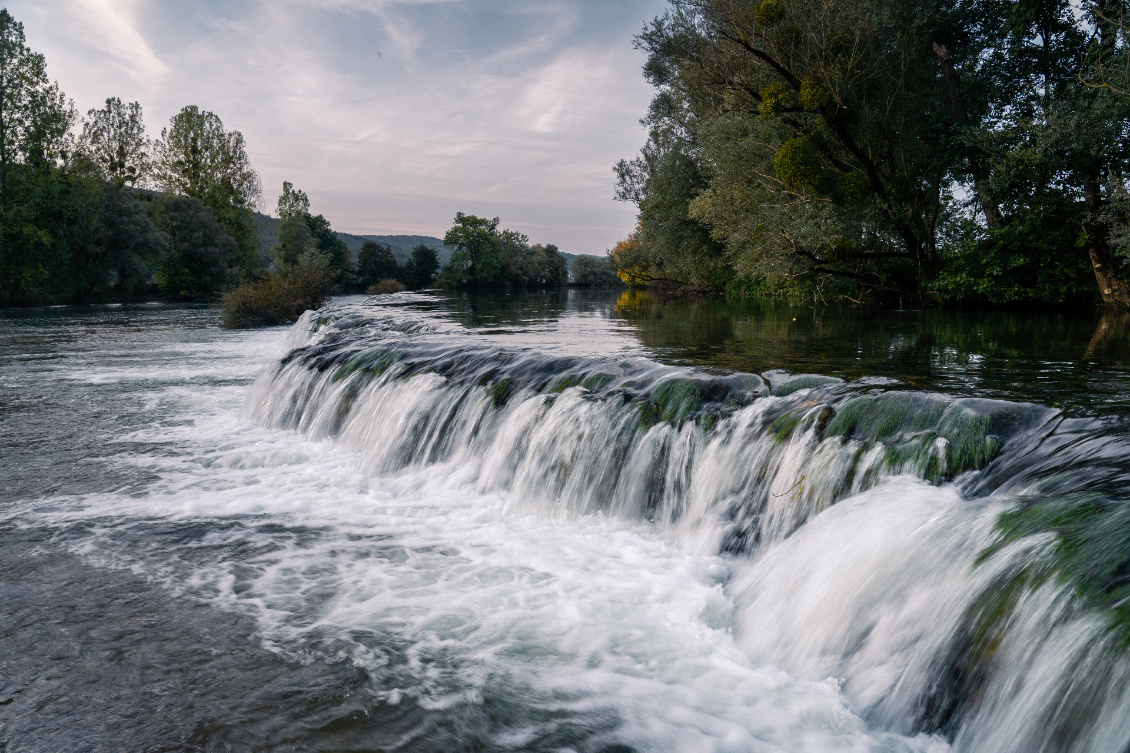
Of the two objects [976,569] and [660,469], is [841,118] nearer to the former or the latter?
[660,469]

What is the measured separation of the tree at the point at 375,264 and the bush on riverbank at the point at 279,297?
189 feet

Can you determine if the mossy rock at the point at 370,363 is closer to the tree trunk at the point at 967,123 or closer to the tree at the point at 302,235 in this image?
the tree trunk at the point at 967,123

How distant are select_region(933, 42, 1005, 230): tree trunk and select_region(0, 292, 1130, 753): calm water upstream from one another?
554 inches

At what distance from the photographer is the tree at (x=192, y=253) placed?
56.4 metres

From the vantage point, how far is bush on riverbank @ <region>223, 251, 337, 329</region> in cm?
3000

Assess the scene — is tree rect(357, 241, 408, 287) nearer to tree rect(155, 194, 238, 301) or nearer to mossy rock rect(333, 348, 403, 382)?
tree rect(155, 194, 238, 301)

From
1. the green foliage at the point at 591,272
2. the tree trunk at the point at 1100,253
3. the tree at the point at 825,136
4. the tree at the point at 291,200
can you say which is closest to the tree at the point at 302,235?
the tree at the point at 291,200

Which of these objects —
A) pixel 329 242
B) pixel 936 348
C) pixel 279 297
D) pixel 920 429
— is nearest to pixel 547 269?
pixel 329 242

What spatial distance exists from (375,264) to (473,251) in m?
15.6

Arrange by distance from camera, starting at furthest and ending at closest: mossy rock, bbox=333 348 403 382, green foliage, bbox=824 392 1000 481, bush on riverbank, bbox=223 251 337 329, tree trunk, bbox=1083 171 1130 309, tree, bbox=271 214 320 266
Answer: tree, bbox=271 214 320 266 → bush on riverbank, bbox=223 251 337 329 → tree trunk, bbox=1083 171 1130 309 → mossy rock, bbox=333 348 403 382 → green foliage, bbox=824 392 1000 481

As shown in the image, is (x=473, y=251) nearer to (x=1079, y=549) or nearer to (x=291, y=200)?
(x=291, y=200)

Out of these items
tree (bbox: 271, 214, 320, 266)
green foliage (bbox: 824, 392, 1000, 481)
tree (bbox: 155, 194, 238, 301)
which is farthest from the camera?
tree (bbox: 271, 214, 320, 266)

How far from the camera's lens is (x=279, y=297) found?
32.4 m

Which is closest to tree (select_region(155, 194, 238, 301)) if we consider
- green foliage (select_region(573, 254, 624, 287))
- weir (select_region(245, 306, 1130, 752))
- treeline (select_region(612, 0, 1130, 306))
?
treeline (select_region(612, 0, 1130, 306))
